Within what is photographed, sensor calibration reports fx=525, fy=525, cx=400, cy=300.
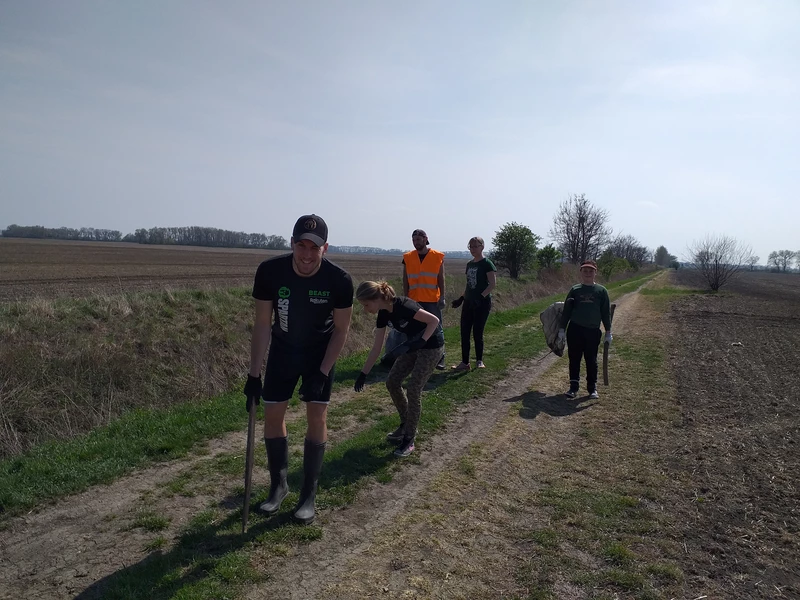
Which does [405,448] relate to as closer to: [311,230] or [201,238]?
[311,230]

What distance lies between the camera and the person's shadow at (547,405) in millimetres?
6871

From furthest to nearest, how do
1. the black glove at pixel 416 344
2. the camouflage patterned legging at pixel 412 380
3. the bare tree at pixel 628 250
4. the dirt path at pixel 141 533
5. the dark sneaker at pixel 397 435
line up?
1. the bare tree at pixel 628 250
2. the dark sneaker at pixel 397 435
3. the camouflage patterned legging at pixel 412 380
4. the black glove at pixel 416 344
5. the dirt path at pixel 141 533

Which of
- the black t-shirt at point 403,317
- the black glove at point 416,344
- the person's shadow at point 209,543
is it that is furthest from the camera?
the black glove at point 416,344

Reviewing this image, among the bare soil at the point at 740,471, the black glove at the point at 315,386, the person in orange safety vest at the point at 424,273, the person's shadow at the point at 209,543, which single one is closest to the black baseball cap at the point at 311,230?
the black glove at the point at 315,386

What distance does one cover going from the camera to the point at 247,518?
12.3 ft

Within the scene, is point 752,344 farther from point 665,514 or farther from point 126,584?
point 126,584

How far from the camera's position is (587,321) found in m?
7.64

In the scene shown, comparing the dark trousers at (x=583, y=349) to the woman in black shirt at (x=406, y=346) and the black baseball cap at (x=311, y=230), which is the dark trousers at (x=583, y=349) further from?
the black baseball cap at (x=311, y=230)

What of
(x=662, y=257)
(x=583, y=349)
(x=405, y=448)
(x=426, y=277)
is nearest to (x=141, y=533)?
(x=405, y=448)

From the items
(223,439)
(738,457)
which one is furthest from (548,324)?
(223,439)

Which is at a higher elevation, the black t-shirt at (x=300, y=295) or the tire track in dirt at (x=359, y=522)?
the black t-shirt at (x=300, y=295)

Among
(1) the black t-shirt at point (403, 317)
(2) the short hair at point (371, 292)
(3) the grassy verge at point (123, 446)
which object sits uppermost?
(2) the short hair at point (371, 292)

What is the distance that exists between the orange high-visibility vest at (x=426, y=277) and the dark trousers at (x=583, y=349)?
7.07ft

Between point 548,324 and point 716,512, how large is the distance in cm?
550
